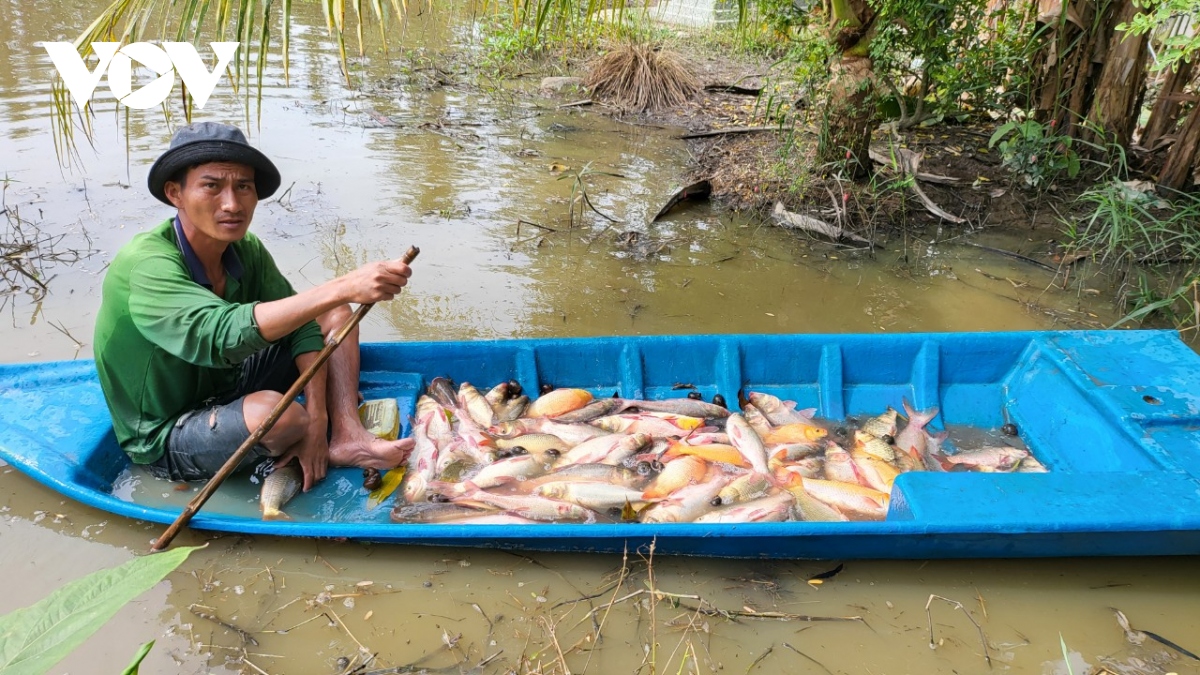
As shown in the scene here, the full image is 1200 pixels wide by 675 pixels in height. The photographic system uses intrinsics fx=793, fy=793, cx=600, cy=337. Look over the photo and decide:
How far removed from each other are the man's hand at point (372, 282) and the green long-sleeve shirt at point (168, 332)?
1.13 ft

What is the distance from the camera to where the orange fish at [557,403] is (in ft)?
13.6

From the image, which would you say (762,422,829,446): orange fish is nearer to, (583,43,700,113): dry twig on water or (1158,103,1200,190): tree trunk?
(1158,103,1200,190): tree trunk

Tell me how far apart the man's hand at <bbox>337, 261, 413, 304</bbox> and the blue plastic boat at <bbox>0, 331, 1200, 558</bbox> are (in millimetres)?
901

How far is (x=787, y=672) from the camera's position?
2.84m

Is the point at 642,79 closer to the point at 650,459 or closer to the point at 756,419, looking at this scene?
the point at 756,419

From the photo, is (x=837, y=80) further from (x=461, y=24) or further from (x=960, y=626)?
(x=461, y=24)

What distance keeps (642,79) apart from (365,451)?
8128 millimetres

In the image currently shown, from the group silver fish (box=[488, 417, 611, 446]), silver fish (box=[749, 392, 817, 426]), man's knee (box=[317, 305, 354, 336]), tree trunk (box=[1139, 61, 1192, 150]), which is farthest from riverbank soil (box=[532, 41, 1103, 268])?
man's knee (box=[317, 305, 354, 336])

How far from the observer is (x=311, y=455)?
11.6 ft

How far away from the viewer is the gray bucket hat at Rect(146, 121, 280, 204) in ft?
9.62

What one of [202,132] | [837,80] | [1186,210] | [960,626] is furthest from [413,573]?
[1186,210]

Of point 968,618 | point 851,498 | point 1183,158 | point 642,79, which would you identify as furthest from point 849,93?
point 968,618

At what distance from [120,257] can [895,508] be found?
319 cm

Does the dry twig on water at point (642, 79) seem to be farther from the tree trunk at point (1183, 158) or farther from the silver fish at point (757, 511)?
the silver fish at point (757, 511)
